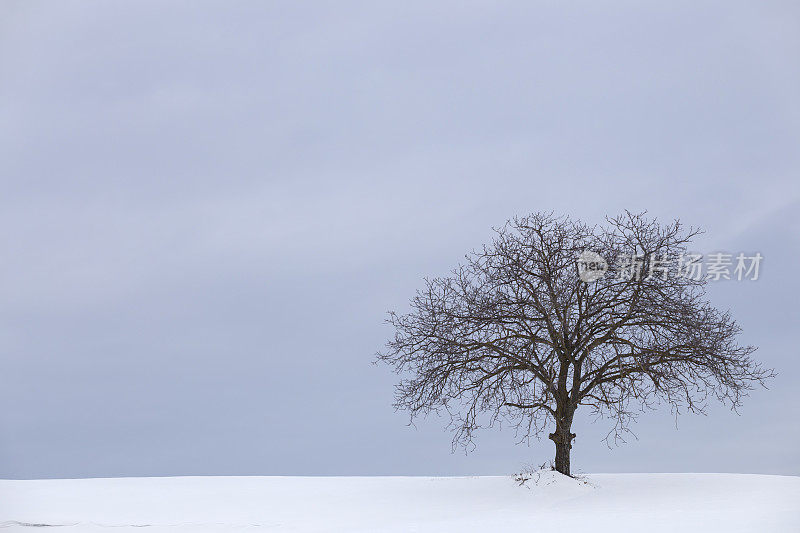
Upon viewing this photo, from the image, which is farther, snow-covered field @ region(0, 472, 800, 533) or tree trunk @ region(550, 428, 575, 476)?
tree trunk @ region(550, 428, 575, 476)

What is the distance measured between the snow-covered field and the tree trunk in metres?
0.50

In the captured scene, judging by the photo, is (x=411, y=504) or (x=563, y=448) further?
(x=563, y=448)

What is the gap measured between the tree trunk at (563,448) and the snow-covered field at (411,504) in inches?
19.7

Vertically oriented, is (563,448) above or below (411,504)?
above

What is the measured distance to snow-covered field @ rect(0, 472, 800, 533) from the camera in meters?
13.6

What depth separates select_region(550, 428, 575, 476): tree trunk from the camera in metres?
18.7

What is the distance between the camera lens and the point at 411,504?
17719mm

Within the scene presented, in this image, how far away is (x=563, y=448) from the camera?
18.8 meters

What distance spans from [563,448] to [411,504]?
3.94 m

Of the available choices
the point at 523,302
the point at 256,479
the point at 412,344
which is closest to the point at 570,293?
the point at 523,302

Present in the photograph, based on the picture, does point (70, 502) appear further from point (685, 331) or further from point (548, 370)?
point (685, 331)

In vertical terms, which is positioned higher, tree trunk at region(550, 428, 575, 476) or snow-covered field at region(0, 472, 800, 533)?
tree trunk at region(550, 428, 575, 476)

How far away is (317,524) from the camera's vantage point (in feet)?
49.6

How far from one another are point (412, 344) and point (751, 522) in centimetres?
895
